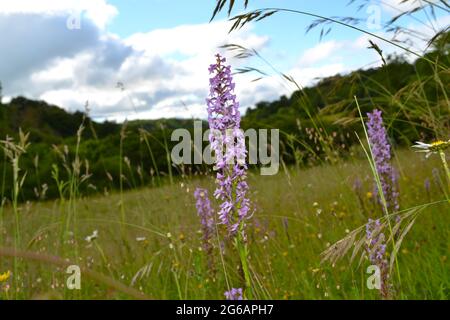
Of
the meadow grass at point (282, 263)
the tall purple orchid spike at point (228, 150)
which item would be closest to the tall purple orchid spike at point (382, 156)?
the meadow grass at point (282, 263)

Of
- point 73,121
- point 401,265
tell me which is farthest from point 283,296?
point 73,121

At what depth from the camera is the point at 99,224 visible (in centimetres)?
885

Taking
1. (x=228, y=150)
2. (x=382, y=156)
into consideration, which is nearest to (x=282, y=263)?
(x=382, y=156)

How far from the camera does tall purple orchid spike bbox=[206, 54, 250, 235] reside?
1667mm

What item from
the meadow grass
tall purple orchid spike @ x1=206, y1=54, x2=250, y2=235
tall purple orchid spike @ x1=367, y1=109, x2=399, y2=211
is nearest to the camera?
tall purple orchid spike @ x1=206, y1=54, x2=250, y2=235

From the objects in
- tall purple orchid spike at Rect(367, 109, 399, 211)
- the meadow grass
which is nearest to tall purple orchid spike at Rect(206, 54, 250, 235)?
the meadow grass

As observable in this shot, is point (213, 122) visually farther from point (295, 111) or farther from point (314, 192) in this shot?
point (295, 111)

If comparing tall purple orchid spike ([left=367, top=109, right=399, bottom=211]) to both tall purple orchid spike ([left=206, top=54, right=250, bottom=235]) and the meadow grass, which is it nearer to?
the meadow grass

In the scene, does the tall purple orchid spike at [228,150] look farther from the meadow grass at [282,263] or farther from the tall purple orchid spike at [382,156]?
the tall purple orchid spike at [382,156]

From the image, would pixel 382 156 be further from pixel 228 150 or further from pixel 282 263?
pixel 228 150

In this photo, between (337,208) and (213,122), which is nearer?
(213,122)

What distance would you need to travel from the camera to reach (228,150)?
5.49 feet
